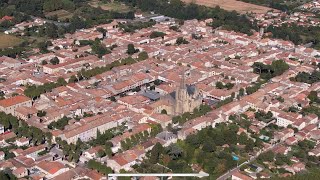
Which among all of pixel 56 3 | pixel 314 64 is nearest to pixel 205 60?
pixel 314 64

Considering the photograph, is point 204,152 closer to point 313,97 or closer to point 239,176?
point 239,176

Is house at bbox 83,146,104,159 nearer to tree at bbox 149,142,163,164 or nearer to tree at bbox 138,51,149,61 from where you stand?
tree at bbox 149,142,163,164

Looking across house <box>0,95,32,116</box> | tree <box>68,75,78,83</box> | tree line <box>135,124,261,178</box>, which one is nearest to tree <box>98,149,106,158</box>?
tree line <box>135,124,261,178</box>

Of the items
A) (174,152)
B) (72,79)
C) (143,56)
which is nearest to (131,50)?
(143,56)

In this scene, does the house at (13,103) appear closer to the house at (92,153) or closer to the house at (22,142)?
the house at (22,142)

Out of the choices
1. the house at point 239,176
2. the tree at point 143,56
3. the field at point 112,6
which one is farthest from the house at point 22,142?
the field at point 112,6

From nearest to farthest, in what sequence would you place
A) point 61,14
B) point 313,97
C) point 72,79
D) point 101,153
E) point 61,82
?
point 101,153 → point 313,97 → point 61,82 → point 72,79 → point 61,14
